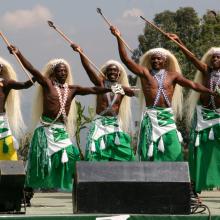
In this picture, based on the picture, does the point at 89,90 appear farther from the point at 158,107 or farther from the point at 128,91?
the point at 158,107

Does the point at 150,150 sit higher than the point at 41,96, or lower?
lower

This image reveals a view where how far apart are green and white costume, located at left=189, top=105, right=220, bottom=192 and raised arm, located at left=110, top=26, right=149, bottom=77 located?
2.50 ft

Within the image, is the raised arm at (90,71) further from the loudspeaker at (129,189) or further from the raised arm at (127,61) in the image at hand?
the loudspeaker at (129,189)

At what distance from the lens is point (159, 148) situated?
9219 millimetres

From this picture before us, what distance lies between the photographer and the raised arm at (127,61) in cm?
933

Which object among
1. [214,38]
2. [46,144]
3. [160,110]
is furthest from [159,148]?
[214,38]

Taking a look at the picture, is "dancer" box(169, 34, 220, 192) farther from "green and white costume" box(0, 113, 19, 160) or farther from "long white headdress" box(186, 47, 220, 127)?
"green and white costume" box(0, 113, 19, 160)

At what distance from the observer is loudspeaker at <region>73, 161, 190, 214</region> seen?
655 centimetres

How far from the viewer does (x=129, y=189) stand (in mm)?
6574

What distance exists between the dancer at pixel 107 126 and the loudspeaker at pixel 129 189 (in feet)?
9.46

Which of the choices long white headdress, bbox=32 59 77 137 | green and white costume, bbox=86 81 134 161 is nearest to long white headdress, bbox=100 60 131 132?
green and white costume, bbox=86 81 134 161

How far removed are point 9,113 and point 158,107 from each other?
5.14ft

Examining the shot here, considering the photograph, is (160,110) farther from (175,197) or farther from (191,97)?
(175,197)

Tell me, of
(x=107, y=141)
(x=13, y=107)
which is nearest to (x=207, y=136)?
(x=107, y=141)
